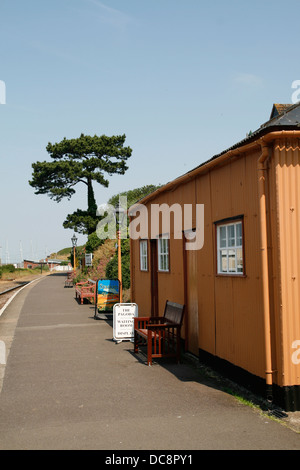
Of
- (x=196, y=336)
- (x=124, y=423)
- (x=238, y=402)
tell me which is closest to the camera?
(x=124, y=423)

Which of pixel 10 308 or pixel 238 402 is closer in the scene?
pixel 238 402

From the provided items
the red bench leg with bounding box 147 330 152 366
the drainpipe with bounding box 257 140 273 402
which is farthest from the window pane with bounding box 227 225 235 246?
the red bench leg with bounding box 147 330 152 366

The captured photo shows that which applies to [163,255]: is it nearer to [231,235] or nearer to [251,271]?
[231,235]

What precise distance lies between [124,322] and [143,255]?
3202 millimetres

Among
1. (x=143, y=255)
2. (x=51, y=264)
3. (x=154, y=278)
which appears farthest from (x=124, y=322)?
(x=51, y=264)

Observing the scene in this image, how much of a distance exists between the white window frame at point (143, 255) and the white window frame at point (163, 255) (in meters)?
1.47

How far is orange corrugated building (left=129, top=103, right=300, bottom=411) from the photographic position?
19.7ft

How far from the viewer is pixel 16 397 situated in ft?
22.7

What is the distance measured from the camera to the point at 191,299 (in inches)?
374

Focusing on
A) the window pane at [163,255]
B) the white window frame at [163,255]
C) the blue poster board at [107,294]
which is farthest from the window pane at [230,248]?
the blue poster board at [107,294]

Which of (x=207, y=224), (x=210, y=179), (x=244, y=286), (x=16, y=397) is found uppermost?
(x=210, y=179)
